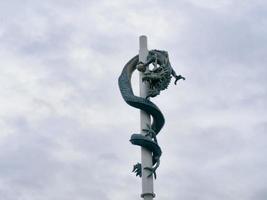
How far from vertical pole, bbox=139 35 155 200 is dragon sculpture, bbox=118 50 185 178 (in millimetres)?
156

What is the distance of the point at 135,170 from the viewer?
83.7 feet

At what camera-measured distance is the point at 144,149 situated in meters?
25.3

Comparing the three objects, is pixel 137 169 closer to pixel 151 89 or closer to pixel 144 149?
pixel 144 149

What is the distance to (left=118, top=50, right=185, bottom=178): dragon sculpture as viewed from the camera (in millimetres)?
25188

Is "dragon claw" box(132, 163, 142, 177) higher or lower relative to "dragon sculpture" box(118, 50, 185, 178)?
lower

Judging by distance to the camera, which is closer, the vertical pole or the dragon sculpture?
the vertical pole

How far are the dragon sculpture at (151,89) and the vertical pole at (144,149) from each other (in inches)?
6.1

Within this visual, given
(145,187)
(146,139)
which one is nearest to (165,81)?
(146,139)

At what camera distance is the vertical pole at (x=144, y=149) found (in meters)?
24.5

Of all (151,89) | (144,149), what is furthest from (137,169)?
(151,89)

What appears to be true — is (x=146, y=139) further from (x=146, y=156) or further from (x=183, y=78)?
(x=183, y=78)

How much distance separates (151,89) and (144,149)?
2.38 m

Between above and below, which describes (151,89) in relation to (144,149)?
above

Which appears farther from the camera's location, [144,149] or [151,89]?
[151,89]
